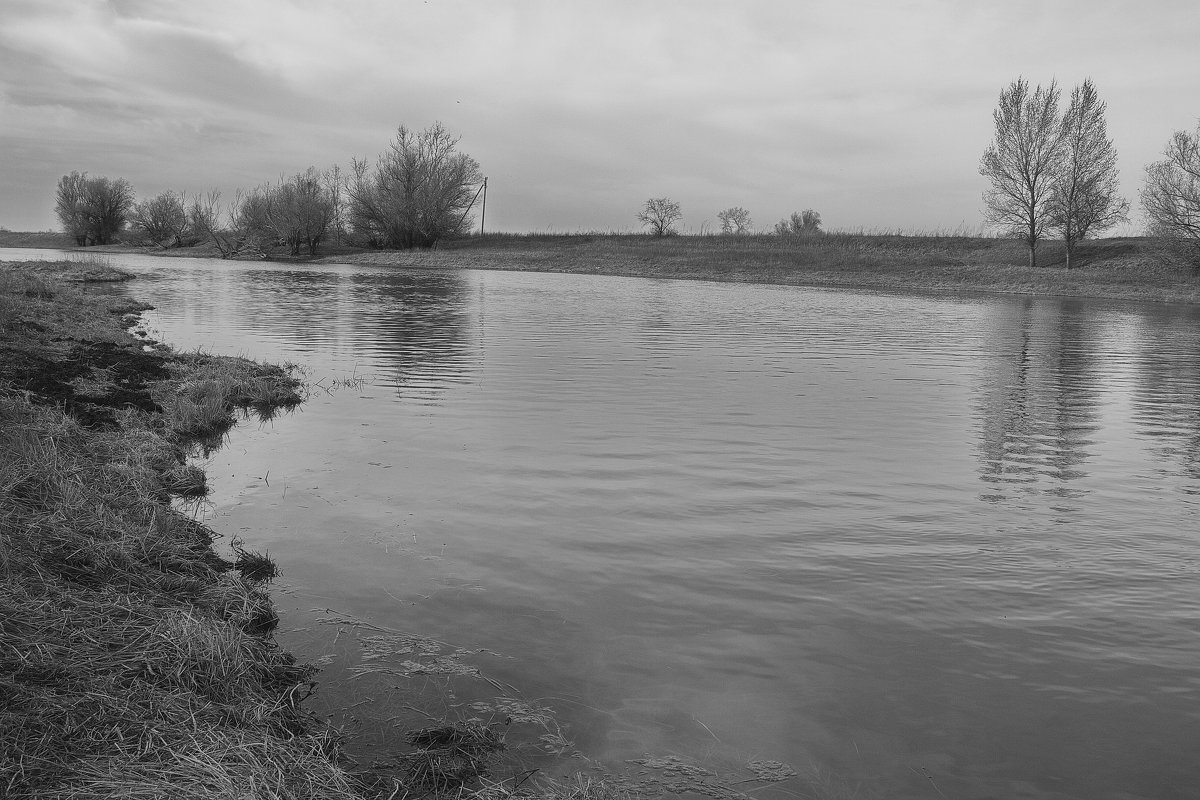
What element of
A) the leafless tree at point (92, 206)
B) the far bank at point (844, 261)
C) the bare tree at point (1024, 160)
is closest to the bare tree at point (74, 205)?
the leafless tree at point (92, 206)

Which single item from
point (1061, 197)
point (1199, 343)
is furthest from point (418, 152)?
point (1199, 343)

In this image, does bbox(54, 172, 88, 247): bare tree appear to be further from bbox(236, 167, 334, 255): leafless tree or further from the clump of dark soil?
the clump of dark soil

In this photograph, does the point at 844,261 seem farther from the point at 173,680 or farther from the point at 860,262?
the point at 173,680

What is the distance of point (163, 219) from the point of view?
104 metres

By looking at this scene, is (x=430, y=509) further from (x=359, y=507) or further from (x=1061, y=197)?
(x=1061, y=197)

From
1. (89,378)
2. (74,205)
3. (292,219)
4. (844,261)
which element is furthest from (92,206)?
(89,378)

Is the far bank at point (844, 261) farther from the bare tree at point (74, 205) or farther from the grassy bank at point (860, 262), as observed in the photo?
the bare tree at point (74, 205)

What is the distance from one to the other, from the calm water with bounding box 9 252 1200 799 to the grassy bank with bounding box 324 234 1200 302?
40398 mm

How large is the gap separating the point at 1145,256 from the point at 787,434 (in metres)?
57.8

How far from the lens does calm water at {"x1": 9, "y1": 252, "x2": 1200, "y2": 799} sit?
461 cm

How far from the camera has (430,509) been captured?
8070mm

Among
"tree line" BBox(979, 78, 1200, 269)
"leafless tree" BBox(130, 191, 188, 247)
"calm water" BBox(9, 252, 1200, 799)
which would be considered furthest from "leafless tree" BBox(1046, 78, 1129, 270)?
"leafless tree" BBox(130, 191, 188, 247)

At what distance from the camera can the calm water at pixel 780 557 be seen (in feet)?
15.1

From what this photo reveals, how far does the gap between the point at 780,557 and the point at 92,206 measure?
399ft
